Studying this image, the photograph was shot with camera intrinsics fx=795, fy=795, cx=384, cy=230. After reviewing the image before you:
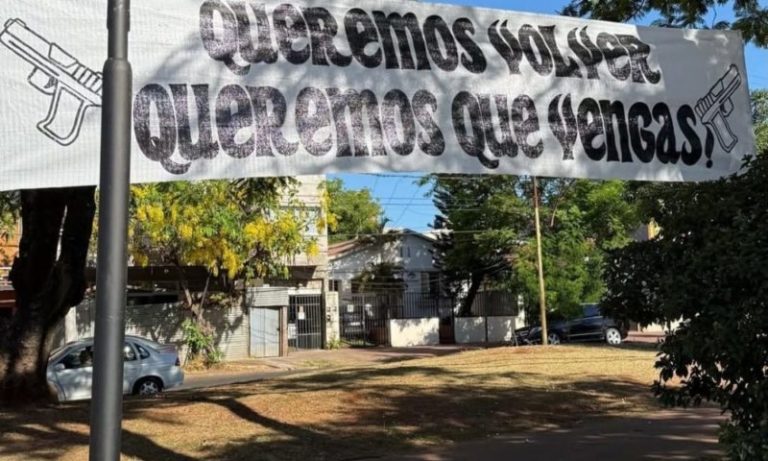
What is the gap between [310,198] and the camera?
33.0 meters

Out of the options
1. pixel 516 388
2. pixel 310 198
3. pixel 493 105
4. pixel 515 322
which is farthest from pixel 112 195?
pixel 515 322

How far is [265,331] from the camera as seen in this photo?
1217 inches

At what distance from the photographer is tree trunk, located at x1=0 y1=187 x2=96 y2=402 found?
1027cm

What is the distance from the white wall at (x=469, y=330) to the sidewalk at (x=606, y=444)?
2734 centimetres

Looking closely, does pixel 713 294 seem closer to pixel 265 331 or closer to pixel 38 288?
pixel 38 288

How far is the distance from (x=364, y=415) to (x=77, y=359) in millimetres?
8473

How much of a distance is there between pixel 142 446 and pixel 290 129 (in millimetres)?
3598

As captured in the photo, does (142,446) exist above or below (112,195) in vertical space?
below

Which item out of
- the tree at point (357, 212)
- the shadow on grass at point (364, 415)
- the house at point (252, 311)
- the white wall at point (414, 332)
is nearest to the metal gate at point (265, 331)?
the house at point (252, 311)

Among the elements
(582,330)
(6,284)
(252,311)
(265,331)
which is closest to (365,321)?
(265,331)

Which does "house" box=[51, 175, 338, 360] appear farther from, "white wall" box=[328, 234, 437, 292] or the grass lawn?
the grass lawn

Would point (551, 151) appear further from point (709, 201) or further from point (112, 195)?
point (112, 195)

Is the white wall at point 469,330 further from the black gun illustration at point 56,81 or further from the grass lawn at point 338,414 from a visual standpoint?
the black gun illustration at point 56,81

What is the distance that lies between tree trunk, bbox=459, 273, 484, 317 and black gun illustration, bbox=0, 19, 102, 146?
112 ft
